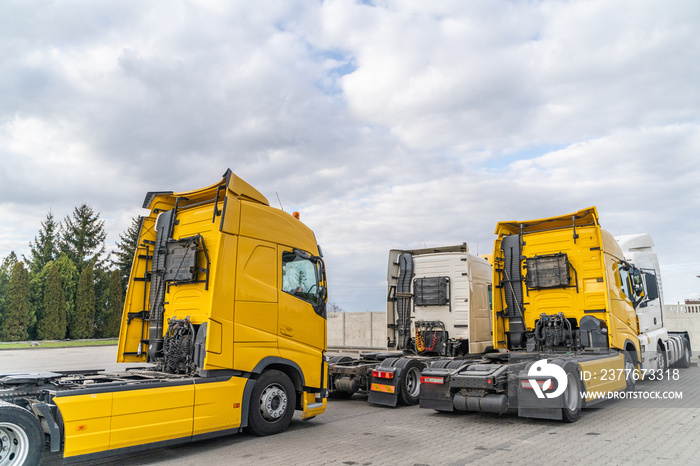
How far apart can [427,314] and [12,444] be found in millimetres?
8590

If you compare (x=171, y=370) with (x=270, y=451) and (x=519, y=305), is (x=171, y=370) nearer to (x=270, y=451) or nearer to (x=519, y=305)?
(x=270, y=451)

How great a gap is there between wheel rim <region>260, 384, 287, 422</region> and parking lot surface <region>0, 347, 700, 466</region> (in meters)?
0.30

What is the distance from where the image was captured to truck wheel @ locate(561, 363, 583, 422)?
7.74 metres

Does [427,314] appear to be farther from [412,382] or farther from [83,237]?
[83,237]

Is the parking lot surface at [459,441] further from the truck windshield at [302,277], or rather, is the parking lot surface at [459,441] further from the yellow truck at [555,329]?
the truck windshield at [302,277]

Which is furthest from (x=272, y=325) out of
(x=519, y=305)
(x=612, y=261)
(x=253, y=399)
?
(x=612, y=261)

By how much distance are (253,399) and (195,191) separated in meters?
3.27

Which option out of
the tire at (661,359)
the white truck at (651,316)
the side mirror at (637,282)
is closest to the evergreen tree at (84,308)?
the white truck at (651,316)

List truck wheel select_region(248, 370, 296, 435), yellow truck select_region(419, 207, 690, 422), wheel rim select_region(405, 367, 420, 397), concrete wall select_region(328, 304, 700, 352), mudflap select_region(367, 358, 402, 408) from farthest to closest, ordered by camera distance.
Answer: concrete wall select_region(328, 304, 700, 352) < wheel rim select_region(405, 367, 420, 397) < mudflap select_region(367, 358, 402, 408) < yellow truck select_region(419, 207, 690, 422) < truck wheel select_region(248, 370, 296, 435)

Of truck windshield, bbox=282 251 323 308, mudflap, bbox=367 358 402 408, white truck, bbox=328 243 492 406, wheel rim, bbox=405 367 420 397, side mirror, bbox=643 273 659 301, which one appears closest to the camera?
truck windshield, bbox=282 251 323 308

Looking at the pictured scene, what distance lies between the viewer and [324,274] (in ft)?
28.0

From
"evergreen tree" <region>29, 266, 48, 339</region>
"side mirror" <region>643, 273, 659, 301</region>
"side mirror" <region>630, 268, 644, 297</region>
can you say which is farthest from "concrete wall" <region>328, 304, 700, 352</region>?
"evergreen tree" <region>29, 266, 48, 339</region>

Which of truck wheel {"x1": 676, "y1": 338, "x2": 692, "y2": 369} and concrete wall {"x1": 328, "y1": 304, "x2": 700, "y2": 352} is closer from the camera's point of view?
truck wheel {"x1": 676, "y1": 338, "x2": 692, "y2": 369}

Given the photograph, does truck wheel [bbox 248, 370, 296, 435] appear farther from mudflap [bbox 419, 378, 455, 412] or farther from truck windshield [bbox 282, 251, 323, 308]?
mudflap [bbox 419, 378, 455, 412]
